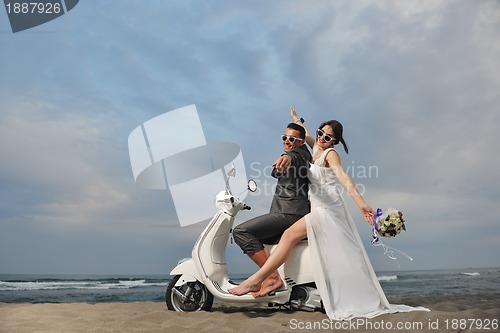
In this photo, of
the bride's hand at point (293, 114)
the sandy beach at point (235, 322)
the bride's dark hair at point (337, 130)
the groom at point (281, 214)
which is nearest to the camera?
the sandy beach at point (235, 322)

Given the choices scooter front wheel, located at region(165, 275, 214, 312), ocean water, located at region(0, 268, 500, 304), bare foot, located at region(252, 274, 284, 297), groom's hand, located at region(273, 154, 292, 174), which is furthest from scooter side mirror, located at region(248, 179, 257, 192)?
ocean water, located at region(0, 268, 500, 304)

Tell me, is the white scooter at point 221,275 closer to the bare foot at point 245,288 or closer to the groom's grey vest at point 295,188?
the bare foot at point 245,288

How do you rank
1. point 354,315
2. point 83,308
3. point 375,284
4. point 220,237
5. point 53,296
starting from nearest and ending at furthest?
1. point 354,315
2. point 375,284
3. point 220,237
4. point 83,308
5. point 53,296

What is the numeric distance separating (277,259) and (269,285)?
268 millimetres

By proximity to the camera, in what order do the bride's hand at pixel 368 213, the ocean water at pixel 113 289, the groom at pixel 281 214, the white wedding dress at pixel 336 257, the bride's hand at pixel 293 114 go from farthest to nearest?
1. the ocean water at pixel 113 289
2. the bride's hand at pixel 293 114
3. the groom at pixel 281 214
4. the white wedding dress at pixel 336 257
5. the bride's hand at pixel 368 213

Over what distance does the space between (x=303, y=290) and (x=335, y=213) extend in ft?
2.36

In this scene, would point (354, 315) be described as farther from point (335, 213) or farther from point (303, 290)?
point (335, 213)

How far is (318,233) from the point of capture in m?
3.89

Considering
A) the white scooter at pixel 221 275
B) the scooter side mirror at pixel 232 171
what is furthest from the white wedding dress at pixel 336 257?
the scooter side mirror at pixel 232 171

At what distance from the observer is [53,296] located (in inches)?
488

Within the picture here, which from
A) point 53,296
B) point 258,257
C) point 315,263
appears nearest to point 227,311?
point 258,257

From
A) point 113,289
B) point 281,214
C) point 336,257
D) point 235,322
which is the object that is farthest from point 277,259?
point 113,289

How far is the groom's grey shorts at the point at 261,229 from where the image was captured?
3.96m

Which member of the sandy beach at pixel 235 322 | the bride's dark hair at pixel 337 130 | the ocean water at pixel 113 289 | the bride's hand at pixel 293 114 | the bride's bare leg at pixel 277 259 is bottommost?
the ocean water at pixel 113 289
